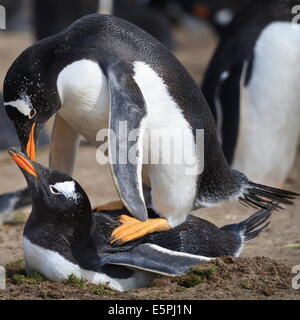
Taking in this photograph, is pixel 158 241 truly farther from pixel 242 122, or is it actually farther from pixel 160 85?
pixel 242 122

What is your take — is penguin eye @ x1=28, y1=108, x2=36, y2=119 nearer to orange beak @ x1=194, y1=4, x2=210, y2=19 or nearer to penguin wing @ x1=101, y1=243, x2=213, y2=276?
penguin wing @ x1=101, y1=243, x2=213, y2=276

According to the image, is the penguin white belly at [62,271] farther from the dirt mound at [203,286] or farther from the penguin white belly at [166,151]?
the penguin white belly at [166,151]

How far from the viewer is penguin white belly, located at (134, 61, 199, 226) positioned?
4359 mm

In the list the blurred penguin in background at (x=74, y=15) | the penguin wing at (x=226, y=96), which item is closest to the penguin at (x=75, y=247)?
the penguin wing at (x=226, y=96)

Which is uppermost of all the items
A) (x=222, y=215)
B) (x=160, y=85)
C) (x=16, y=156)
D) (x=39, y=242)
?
(x=160, y=85)

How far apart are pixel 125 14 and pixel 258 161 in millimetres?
6755

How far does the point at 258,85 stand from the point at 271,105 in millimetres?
182

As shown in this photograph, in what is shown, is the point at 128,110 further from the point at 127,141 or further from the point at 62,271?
the point at 62,271

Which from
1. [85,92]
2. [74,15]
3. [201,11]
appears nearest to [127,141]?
[85,92]

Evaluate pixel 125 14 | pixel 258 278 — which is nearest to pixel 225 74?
pixel 258 278

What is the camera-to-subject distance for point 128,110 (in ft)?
Answer: 13.6

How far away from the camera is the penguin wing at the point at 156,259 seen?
409 cm

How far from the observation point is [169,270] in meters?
4.11

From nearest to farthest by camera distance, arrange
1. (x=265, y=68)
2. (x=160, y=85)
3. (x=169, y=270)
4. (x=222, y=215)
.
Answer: (x=169, y=270)
(x=160, y=85)
(x=222, y=215)
(x=265, y=68)
